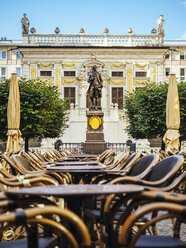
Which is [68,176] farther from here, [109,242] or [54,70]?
[54,70]

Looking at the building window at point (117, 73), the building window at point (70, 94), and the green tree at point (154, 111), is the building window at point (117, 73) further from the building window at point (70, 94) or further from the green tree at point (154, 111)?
the green tree at point (154, 111)

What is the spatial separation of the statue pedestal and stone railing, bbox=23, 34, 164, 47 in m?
17.6

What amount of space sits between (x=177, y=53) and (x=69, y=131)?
21.5m

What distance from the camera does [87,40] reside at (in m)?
34.2

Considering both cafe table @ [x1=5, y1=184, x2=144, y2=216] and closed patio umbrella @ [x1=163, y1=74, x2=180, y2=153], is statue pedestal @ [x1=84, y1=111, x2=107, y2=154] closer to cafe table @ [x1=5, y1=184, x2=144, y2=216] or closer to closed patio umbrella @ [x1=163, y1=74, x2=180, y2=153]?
closed patio umbrella @ [x1=163, y1=74, x2=180, y2=153]

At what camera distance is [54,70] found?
33438mm

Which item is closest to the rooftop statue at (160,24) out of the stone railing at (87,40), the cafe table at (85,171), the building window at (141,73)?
the stone railing at (87,40)

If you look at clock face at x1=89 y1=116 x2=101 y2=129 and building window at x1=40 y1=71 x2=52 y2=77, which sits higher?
building window at x1=40 y1=71 x2=52 y2=77

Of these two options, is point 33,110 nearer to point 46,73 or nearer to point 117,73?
point 46,73

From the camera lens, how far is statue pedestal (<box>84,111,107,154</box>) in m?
17.3

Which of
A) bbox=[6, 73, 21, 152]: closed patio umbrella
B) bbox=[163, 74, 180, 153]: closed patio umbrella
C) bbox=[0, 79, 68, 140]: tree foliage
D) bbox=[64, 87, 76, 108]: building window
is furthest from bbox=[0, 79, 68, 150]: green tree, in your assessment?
bbox=[163, 74, 180, 153]: closed patio umbrella

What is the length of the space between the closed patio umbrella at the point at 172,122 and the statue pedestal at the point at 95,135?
24.6ft

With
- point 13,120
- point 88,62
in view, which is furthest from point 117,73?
point 13,120

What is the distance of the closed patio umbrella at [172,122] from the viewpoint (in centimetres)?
975
